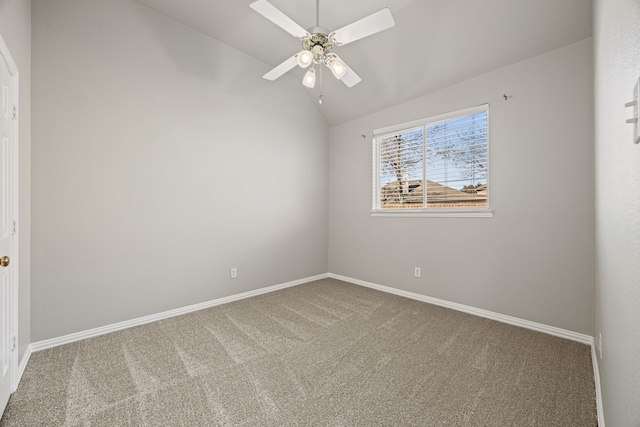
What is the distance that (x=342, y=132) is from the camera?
4.57 m

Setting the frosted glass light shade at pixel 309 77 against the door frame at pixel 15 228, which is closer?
the door frame at pixel 15 228

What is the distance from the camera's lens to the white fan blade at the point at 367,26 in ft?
6.20

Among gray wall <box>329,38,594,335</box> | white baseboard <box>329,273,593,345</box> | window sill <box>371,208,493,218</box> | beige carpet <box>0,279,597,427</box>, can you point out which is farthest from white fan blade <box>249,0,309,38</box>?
white baseboard <box>329,273,593,345</box>

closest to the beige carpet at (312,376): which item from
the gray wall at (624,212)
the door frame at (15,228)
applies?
the door frame at (15,228)

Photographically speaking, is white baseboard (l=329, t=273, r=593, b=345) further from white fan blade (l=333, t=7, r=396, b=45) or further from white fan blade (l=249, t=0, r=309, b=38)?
white fan blade (l=249, t=0, r=309, b=38)

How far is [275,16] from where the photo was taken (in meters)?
2.00

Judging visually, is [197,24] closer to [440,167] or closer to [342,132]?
[342,132]

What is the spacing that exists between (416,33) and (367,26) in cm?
127

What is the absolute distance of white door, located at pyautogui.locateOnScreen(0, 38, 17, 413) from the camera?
159 centimetres

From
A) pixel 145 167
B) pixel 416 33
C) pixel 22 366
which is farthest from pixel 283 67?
pixel 22 366

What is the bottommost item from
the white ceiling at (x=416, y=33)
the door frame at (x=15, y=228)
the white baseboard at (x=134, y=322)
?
the white baseboard at (x=134, y=322)

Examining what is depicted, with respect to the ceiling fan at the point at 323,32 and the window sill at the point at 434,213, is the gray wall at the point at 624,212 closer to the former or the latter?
the ceiling fan at the point at 323,32

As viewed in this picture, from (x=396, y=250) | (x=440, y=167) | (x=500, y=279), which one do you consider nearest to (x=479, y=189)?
(x=440, y=167)

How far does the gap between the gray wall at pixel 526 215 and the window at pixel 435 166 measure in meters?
0.12
